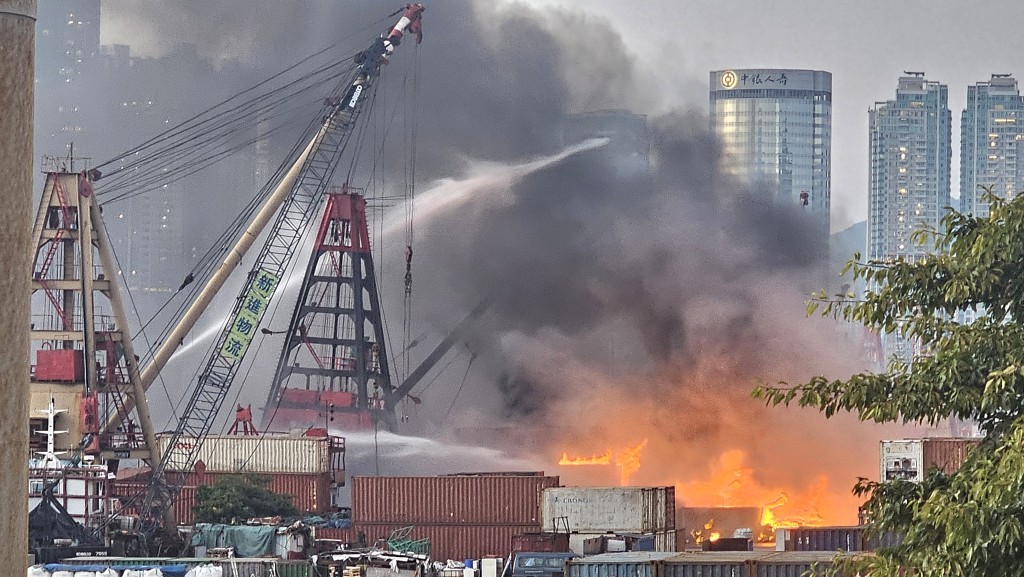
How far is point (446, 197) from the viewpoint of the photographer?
121 metres

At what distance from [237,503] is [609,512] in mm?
19847

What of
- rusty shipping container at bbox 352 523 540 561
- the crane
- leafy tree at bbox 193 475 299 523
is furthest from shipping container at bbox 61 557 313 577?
leafy tree at bbox 193 475 299 523

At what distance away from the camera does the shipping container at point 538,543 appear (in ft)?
171

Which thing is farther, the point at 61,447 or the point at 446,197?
the point at 446,197

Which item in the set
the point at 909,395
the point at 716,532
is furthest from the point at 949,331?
the point at 716,532

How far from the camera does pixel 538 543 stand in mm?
52531

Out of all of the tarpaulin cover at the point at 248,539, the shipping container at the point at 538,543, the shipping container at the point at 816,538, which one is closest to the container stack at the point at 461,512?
the tarpaulin cover at the point at 248,539

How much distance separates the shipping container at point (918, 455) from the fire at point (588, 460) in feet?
117

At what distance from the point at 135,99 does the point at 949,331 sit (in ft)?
445

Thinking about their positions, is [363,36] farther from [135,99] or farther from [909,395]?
[909,395]

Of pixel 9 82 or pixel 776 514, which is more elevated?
pixel 9 82

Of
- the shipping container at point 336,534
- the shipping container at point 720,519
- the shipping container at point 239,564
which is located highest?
the shipping container at point 239,564

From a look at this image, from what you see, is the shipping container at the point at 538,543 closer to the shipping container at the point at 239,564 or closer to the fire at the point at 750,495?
the shipping container at the point at 239,564

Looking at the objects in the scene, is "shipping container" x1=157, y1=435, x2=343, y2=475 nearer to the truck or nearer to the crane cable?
the truck
